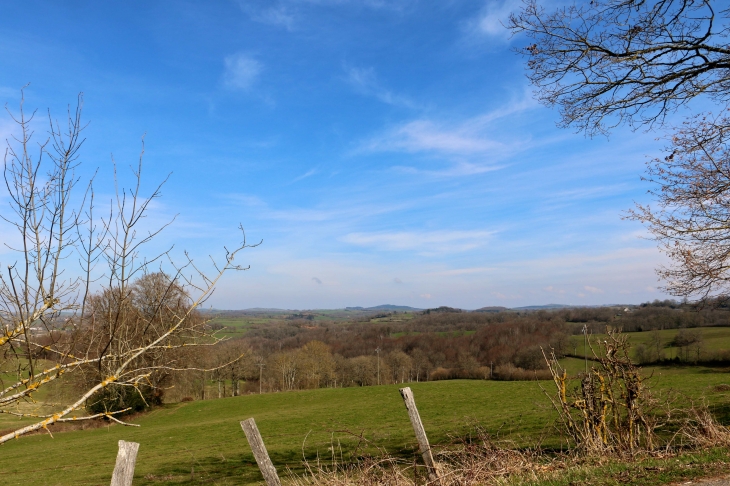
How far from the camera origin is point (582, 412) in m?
6.58

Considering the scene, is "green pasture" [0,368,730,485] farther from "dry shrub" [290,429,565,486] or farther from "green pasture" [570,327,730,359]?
"green pasture" [570,327,730,359]

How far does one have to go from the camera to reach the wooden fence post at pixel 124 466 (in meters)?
3.94

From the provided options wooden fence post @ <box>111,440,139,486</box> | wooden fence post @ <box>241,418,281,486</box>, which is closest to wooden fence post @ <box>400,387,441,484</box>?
wooden fence post @ <box>241,418,281,486</box>

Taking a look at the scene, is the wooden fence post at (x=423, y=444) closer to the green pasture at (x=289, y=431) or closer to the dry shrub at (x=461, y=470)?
the dry shrub at (x=461, y=470)

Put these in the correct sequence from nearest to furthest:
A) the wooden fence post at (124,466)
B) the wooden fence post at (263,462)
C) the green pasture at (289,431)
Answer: the wooden fence post at (124,466) → the wooden fence post at (263,462) → the green pasture at (289,431)

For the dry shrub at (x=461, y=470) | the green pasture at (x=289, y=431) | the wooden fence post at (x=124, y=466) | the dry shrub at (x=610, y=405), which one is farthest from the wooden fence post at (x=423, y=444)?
the wooden fence post at (x=124, y=466)

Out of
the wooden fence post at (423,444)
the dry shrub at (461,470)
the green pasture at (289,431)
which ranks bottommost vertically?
the green pasture at (289,431)

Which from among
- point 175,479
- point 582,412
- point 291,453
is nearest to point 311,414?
point 291,453

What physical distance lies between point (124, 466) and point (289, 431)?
65.1ft

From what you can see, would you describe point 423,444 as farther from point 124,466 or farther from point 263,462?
point 124,466

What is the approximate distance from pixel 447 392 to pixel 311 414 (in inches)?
397

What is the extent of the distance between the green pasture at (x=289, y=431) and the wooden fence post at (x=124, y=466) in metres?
3.30

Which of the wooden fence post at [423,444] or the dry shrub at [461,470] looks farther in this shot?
the wooden fence post at [423,444]

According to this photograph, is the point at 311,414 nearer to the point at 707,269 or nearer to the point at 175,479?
the point at 175,479
